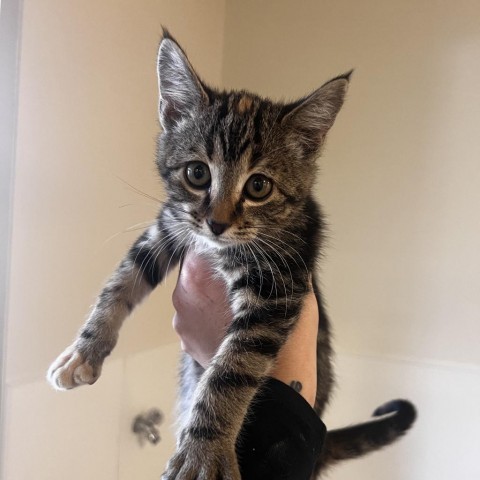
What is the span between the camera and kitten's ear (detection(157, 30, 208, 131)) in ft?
3.33

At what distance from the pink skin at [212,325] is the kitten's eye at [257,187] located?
0.66 ft

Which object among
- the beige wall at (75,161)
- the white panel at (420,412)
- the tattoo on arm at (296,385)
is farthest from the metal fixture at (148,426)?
the tattoo on arm at (296,385)

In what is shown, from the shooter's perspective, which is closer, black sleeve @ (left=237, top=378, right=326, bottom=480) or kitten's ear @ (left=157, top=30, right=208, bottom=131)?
black sleeve @ (left=237, top=378, right=326, bottom=480)

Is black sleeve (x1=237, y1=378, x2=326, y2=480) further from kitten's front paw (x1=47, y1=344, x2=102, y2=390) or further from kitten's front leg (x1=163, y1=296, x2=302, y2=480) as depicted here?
kitten's front paw (x1=47, y1=344, x2=102, y2=390)

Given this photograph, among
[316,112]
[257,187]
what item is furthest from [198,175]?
[316,112]

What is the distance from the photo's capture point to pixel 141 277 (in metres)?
1.15

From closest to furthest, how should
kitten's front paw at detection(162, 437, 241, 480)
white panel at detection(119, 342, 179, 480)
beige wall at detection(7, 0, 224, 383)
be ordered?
1. kitten's front paw at detection(162, 437, 241, 480)
2. beige wall at detection(7, 0, 224, 383)
3. white panel at detection(119, 342, 179, 480)

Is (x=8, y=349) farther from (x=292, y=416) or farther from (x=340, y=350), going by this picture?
(x=340, y=350)

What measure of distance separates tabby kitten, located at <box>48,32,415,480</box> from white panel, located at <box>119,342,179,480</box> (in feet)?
2.05

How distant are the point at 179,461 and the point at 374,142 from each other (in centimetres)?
147

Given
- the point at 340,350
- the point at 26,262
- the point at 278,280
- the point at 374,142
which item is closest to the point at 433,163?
the point at 374,142

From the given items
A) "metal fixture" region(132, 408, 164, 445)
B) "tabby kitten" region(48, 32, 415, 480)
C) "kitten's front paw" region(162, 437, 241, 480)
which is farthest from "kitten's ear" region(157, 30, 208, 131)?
"metal fixture" region(132, 408, 164, 445)

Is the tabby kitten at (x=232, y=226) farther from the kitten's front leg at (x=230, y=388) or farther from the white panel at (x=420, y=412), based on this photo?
the white panel at (x=420, y=412)

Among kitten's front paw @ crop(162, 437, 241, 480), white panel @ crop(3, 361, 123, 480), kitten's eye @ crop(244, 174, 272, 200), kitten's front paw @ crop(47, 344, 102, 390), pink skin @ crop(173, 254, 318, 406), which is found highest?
kitten's eye @ crop(244, 174, 272, 200)
